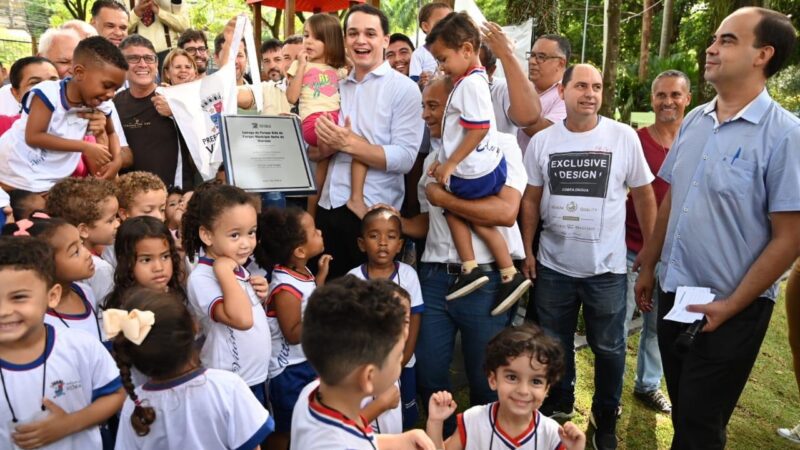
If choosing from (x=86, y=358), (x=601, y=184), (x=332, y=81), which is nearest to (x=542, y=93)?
(x=601, y=184)

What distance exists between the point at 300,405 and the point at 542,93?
351 cm

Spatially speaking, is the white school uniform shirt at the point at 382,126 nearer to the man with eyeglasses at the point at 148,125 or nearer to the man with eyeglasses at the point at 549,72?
the man with eyeglasses at the point at 549,72

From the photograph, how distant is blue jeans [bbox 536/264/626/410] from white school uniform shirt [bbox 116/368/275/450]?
2247mm

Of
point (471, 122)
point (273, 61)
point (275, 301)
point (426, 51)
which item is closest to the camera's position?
point (275, 301)

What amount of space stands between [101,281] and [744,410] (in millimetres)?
4609

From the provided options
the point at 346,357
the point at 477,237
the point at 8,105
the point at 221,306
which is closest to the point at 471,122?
the point at 477,237

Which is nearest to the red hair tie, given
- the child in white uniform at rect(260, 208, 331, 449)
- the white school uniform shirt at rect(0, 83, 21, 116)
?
the child in white uniform at rect(260, 208, 331, 449)

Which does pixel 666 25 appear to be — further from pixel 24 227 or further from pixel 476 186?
pixel 24 227

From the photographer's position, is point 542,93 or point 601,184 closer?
point 601,184

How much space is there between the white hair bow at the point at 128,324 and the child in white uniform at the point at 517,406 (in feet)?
4.05

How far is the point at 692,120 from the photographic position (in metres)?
3.15

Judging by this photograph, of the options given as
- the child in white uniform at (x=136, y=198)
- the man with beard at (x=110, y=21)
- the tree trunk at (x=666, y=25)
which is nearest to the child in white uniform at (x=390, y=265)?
the child in white uniform at (x=136, y=198)

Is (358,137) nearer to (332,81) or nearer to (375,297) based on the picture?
(332,81)

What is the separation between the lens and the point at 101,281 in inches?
118
